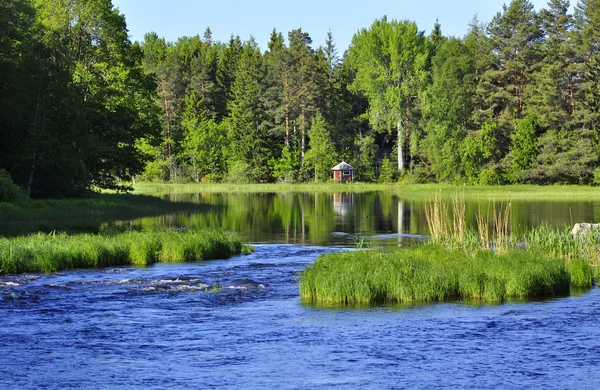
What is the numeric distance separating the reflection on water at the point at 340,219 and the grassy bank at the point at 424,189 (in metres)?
7.45

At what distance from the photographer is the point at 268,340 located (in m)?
18.9

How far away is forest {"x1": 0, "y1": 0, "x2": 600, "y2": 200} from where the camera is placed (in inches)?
2152

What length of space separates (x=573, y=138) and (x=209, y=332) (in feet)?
242

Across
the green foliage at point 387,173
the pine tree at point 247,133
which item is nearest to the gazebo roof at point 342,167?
the green foliage at point 387,173

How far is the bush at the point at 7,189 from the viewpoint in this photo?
48.7 m

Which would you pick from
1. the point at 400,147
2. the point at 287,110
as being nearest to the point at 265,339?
the point at 400,147

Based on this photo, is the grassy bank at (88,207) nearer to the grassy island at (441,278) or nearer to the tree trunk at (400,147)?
the grassy island at (441,278)

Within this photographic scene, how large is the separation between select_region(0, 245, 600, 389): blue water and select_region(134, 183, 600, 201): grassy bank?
4606 centimetres

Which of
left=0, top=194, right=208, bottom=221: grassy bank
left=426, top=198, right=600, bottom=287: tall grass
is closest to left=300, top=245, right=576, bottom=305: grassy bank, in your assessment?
left=426, top=198, right=600, bottom=287: tall grass

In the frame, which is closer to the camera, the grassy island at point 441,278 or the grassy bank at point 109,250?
the grassy island at point 441,278

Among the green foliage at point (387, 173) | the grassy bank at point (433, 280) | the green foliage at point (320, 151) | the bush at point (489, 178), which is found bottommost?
the grassy bank at point (433, 280)

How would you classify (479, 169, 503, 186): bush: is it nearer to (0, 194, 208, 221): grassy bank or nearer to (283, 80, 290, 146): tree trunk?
(283, 80, 290, 146): tree trunk

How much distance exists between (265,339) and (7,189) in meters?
34.2

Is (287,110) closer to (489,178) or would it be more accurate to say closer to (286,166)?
(286,166)
